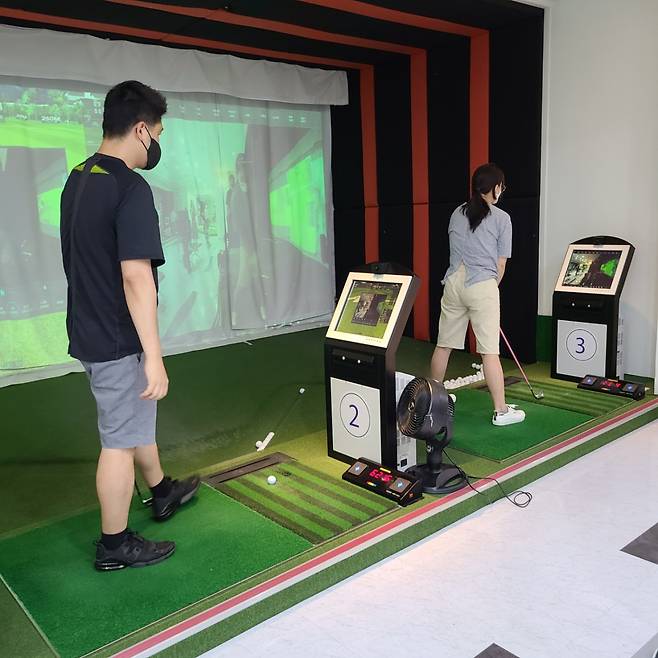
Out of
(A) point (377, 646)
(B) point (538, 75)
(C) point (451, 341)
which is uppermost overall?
(B) point (538, 75)

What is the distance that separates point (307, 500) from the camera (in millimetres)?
2734

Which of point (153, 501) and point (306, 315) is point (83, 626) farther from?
point (306, 315)

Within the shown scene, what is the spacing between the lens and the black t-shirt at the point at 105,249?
1.98 m

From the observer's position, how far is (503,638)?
75.9 inches

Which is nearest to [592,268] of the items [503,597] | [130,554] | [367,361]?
[367,361]

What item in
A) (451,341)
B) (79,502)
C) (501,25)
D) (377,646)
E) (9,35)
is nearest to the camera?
(377,646)

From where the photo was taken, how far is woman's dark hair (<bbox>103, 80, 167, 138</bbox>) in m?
2.08

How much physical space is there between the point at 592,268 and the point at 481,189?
4.29ft

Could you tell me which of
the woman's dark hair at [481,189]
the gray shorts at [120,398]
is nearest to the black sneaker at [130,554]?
the gray shorts at [120,398]

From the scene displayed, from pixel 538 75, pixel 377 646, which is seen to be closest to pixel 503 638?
pixel 377 646

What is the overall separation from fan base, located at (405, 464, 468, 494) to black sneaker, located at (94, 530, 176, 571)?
1.09 metres

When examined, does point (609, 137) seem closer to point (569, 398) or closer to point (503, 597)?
point (569, 398)

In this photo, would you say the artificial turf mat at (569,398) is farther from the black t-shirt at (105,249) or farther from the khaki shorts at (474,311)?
the black t-shirt at (105,249)

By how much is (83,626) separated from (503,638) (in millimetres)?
1251
